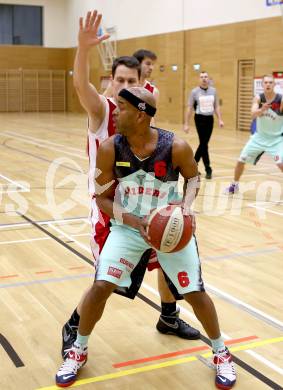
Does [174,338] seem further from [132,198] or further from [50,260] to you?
[50,260]

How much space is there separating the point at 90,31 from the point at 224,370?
2135 millimetres

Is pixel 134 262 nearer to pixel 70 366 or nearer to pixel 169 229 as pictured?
pixel 169 229

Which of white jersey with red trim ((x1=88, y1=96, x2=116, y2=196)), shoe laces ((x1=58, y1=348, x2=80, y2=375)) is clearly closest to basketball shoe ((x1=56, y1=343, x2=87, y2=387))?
shoe laces ((x1=58, y1=348, x2=80, y2=375))

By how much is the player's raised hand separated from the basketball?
1.06m

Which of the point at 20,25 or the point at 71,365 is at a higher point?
the point at 20,25

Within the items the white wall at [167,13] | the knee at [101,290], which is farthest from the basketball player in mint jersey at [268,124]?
the white wall at [167,13]

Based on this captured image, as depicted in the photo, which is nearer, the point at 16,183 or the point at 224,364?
the point at 224,364

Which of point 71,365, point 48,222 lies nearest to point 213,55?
point 48,222

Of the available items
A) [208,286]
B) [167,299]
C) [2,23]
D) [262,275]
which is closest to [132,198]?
[167,299]

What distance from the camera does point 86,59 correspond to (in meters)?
3.47

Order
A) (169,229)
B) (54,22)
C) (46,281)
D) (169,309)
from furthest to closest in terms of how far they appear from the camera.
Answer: (54,22), (46,281), (169,309), (169,229)

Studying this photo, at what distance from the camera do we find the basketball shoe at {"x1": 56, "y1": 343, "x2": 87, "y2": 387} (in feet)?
11.2

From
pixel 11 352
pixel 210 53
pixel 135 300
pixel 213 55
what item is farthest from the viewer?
pixel 210 53

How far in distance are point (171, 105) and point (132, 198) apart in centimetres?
2185
